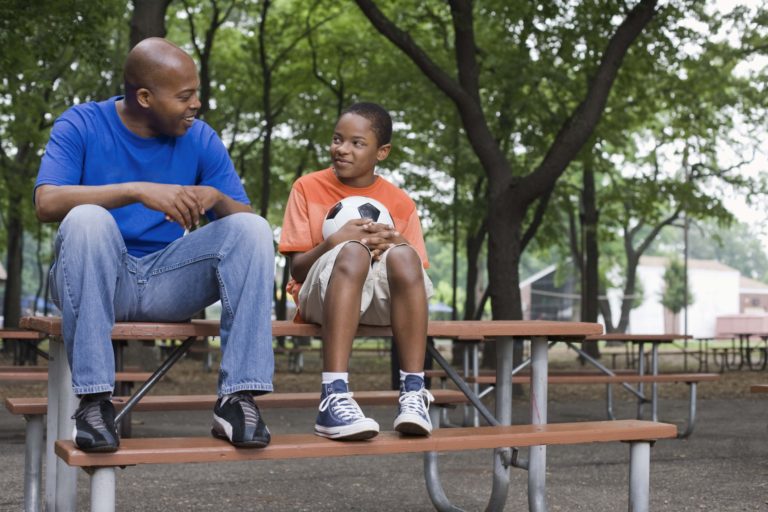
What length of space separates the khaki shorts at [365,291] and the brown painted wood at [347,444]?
442 millimetres

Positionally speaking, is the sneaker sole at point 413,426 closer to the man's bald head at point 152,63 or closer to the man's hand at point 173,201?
the man's hand at point 173,201

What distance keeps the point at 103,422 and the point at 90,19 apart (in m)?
9.55

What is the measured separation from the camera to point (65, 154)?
3125mm

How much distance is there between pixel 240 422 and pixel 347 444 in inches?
13.2

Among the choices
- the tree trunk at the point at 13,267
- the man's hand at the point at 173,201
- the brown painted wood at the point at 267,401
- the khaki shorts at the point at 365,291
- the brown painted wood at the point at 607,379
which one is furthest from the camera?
the tree trunk at the point at 13,267

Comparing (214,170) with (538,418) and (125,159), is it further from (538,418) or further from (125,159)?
(538,418)

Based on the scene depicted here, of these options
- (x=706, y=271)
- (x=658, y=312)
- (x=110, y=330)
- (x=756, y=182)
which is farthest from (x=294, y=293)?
(x=706, y=271)

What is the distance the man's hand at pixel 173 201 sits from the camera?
2936 mm

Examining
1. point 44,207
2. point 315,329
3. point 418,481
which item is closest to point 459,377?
point 315,329

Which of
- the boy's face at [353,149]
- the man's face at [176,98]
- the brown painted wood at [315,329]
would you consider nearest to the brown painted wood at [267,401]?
the brown painted wood at [315,329]

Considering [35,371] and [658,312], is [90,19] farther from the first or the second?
[658,312]

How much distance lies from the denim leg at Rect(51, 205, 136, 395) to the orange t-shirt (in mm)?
960

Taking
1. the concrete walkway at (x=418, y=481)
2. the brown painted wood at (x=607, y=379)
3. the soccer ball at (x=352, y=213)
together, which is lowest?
the concrete walkway at (x=418, y=481)

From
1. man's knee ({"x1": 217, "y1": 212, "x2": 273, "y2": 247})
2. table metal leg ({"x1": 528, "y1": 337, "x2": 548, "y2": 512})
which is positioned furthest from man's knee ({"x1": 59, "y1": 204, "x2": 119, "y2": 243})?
table metal leg ({"x1": 528, "y1": 337, "x2": 548, "y2": 512})
